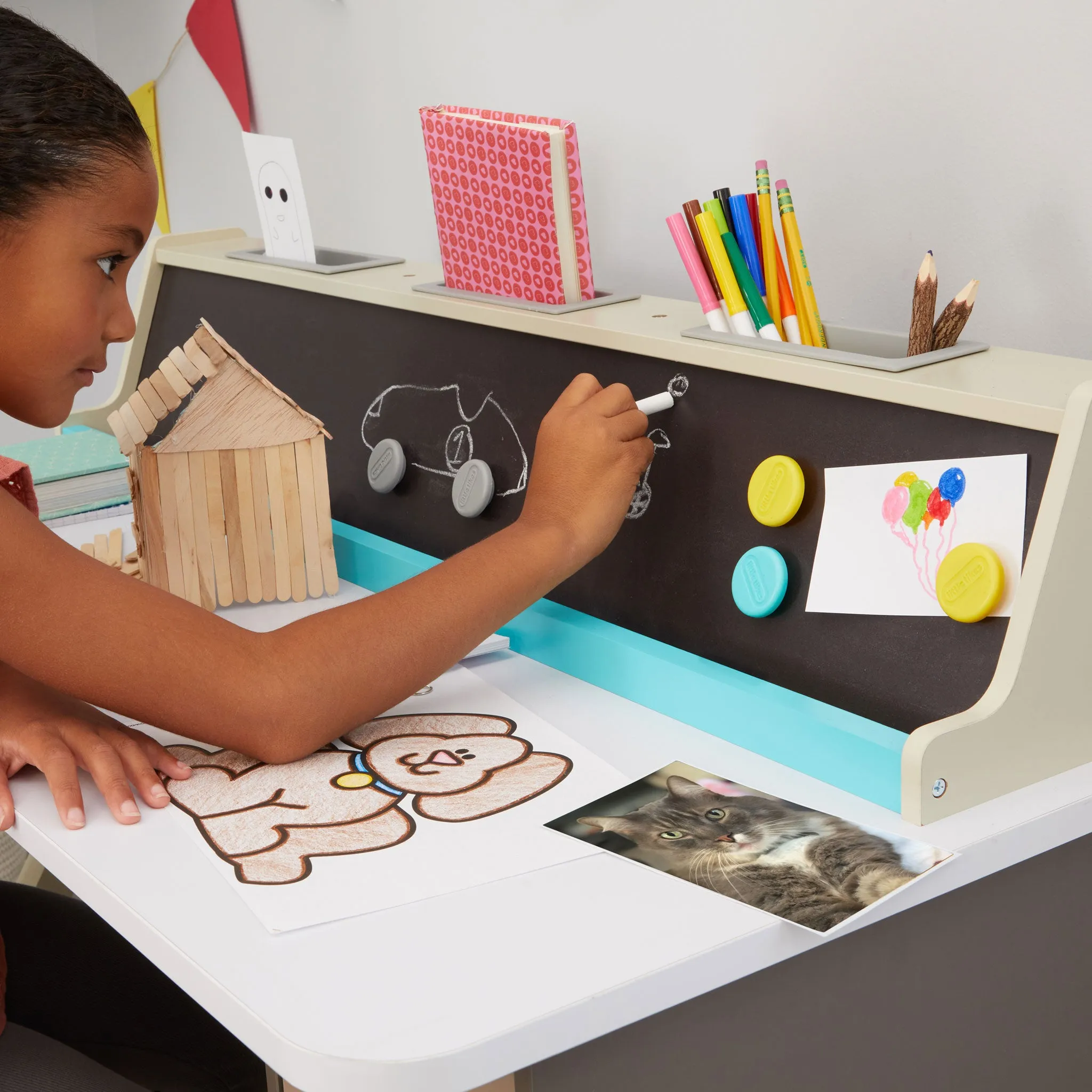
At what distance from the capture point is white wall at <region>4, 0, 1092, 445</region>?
94cm

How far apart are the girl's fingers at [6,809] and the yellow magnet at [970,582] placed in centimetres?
52

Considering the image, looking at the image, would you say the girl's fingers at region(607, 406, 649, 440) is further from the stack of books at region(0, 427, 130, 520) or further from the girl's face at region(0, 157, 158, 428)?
the stack of books at region(0, 427, 130, 520)

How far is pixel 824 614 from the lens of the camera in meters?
0.76

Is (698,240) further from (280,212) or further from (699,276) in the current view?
(280,212)

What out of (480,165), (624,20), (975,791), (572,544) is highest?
(624,20)

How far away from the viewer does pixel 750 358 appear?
2.62 ft

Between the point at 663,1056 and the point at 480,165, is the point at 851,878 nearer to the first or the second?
the point at 663,1056

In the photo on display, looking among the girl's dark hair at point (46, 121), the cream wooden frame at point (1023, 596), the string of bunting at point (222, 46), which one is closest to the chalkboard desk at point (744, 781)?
the cream wooden frame at point (1023, 596)

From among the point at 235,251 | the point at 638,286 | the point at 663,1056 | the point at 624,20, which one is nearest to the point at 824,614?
the point at 663,1056

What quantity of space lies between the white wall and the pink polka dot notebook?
240mm

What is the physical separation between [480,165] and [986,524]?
1.70ft

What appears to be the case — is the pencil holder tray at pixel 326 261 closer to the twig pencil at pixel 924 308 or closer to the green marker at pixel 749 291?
the green marker at pixel 749 291

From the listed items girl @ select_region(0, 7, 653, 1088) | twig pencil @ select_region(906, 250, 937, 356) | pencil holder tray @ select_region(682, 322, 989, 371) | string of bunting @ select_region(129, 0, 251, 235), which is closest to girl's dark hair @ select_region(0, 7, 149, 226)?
girl @ select_region(0, 7, 653, 1088)

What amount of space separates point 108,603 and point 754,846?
1.18ft
